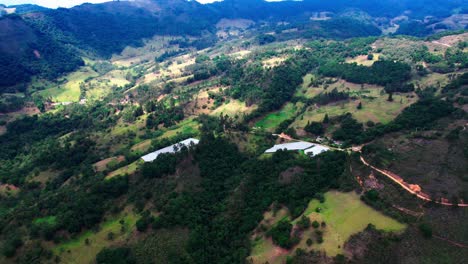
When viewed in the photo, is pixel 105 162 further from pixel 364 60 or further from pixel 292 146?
pixel 364 60

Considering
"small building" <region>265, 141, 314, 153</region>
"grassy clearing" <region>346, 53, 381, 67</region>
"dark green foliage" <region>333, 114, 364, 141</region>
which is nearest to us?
"small building" <region>265, 141, 314, 153</region>

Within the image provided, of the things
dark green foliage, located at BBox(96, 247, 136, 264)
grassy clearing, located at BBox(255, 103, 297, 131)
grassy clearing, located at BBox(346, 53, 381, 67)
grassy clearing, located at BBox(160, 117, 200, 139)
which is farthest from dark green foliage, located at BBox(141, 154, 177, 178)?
grassy clearing, located at BBox(346, 53, 381, 67)

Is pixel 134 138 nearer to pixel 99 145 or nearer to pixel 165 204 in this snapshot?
pixel 99 145

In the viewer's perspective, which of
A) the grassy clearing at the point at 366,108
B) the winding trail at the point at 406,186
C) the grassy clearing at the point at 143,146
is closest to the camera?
the winding trail at the point at 406,186

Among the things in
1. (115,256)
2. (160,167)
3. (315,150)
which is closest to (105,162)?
(160,167)

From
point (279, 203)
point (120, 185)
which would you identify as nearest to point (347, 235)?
point (279, 203)

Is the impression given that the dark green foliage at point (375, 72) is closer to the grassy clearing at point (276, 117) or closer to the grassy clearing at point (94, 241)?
the grassy clearing at point (276, 117)

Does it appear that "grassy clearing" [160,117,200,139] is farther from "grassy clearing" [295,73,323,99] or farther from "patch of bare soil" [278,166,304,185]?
"grassy clearing" [295,73,323,99]

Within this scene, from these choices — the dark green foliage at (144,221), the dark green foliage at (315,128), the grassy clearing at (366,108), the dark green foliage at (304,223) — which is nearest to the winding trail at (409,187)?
the dark green foliage at (304,223)
